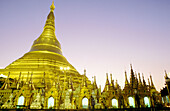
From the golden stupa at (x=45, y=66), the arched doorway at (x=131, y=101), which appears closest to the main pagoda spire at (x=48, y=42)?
the golden stupa at (x=45, y=66)

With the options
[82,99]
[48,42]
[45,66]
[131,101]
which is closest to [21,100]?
[82,99]

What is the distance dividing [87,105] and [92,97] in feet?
5.20

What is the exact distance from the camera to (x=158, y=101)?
23000 mm

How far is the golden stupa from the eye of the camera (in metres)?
32.9

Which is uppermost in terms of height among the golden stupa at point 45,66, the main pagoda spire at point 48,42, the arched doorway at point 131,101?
the main pagoda spire at point 48,42

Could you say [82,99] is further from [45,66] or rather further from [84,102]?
[45,66]

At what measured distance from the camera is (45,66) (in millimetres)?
37469

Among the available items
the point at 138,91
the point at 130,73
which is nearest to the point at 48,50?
the point at 130,73

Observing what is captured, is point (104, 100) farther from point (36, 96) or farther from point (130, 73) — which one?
point (36, 96)

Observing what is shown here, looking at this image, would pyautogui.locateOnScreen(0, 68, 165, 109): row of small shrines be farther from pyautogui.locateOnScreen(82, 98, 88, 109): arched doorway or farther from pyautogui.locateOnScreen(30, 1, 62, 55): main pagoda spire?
pyautogui.locateOnScreen(30, 1, 62, 55): main pagoda spire

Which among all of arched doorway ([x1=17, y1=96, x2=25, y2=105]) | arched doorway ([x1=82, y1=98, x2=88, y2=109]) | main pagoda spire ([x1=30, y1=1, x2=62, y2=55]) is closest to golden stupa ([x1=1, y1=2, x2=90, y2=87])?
main pagoda spire ([x1=30, y1=1, x2=62, y2=55])

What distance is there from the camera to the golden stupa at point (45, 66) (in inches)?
1296

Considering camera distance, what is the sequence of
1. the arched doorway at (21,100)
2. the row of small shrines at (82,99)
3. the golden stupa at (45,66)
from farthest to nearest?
the golden stupa at (45,66) → the arched doorway at (21,100) → the row of small shrines at (82,99)

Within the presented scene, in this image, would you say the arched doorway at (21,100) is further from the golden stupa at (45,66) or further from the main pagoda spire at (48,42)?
the main pagoda spire at (48,42)
